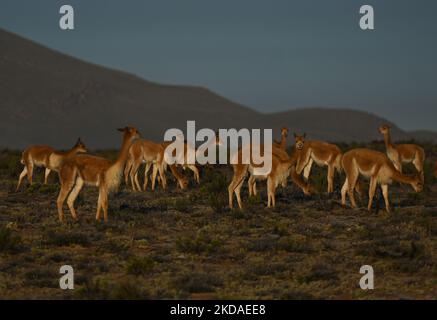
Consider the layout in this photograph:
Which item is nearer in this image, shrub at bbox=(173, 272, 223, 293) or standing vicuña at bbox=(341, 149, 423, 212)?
shrub at bbox=(173, 272, 223, 293)

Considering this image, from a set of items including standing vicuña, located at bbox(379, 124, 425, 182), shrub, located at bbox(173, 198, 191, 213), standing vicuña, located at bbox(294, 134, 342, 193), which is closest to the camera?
shrub, located at bbox(173, 198, 191, 213)

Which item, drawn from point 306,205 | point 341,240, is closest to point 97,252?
point 341,240

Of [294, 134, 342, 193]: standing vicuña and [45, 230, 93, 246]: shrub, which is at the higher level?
[294, 134, 342, 193]: standing vicuña

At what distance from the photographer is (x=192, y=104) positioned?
549ft

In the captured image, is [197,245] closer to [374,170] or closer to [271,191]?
[271,191]

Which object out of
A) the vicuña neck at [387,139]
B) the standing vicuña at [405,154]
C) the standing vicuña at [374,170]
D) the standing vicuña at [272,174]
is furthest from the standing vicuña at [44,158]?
the standing vicuña at [405,154]

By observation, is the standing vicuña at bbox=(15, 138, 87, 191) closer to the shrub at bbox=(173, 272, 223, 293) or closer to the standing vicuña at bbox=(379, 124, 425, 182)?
the standing vicuña at bbox=(379, 124, 425, 182)

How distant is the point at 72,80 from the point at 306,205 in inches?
5634

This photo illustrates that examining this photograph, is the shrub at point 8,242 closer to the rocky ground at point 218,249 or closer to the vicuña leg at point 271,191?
the rocky ground at point 218,249

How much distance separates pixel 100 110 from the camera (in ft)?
486

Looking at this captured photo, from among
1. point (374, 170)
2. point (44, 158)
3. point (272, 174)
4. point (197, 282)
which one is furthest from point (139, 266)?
point (44, 158)

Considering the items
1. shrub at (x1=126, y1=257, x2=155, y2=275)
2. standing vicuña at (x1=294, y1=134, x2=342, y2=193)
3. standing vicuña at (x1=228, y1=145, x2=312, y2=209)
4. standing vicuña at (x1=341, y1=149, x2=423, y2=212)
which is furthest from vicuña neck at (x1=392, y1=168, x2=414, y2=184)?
shrub at (x1=126, y1=257, x2=155, y2=275)

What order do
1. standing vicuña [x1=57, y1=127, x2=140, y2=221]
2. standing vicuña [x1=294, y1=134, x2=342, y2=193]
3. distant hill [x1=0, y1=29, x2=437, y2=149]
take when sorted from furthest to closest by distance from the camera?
distant hill [x1=0, y1=29, x2=437, y2=149]
standing vicuña [x1=294, y1=134, x2=342, y2=193]
standing vicuña [x1=57, y1=127, x2=140, y2=221]

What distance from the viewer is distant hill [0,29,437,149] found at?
131 metres
